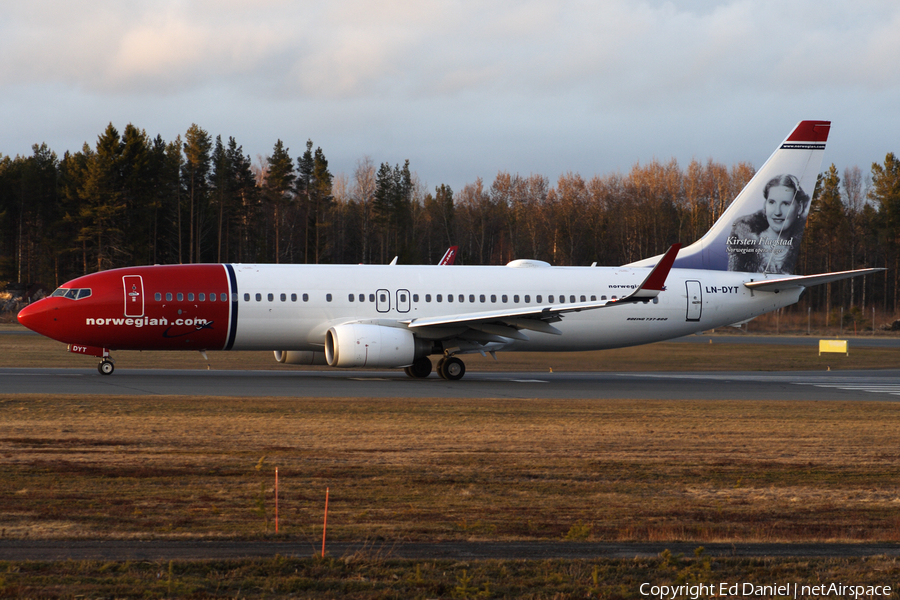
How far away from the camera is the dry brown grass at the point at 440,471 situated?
9094 millimetres

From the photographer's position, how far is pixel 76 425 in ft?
50.8

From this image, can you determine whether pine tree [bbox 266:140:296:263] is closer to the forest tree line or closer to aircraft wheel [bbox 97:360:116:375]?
the forest tree line

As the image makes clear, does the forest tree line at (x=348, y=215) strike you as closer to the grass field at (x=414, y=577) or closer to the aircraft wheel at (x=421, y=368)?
the aircraft wheel at (x=421, y=368)

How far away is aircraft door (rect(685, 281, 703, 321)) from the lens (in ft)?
99.7

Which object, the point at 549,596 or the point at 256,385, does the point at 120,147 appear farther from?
the point at 549,596

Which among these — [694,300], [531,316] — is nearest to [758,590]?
[531,316]

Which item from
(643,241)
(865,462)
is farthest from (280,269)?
(643,241)

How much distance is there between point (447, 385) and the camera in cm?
2588

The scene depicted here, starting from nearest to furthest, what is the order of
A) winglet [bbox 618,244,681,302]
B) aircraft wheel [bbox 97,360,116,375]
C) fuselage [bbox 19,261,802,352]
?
winglet [bbox 618,244,681,302] < fuselage [bbox 19,261,802,352] < aircraft wheel [bbox 97,360,116,375]

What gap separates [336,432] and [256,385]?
30.2 ft

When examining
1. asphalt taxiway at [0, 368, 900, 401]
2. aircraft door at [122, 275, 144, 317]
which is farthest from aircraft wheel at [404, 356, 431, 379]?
aircraft door at [122, 275, 144, 317]

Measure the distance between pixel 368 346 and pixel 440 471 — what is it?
13.6m

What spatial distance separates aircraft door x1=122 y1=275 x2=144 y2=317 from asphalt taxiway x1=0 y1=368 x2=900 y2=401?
6.12ft

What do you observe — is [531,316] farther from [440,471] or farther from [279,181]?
[279,181]
